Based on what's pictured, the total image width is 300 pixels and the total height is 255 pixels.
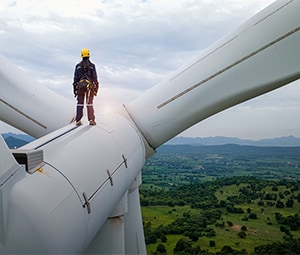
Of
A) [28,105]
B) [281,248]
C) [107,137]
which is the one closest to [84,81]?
[107,137]

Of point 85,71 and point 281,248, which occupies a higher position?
point 85,71

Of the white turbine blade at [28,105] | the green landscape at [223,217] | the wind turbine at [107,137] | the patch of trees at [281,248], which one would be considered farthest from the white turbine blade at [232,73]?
the patch of trees at [281,248]

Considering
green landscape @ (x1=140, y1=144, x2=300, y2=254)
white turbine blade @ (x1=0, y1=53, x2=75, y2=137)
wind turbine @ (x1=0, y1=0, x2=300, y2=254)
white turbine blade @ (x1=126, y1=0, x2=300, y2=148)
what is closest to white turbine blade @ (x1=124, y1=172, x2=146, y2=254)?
wind turbine @ (x1=0, y1=0, x2=300, y2=254)

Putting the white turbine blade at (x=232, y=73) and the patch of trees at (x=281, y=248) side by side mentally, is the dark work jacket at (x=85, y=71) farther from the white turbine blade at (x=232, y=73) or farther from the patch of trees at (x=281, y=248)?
the patch of trees at (x=281, y=248)

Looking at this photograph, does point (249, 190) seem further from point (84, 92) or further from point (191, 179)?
point (84, 92)

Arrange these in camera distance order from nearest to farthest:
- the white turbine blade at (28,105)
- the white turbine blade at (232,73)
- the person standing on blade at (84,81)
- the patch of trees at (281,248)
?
the white turbine blade at (232,73) → the person standing on blade at (84,81) → the white turbine blade at (28,105) → the patch of trees at (281,248)

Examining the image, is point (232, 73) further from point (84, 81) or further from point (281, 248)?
Result: point (281, 248)

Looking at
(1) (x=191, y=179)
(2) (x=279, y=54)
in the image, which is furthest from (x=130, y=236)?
(1) (x=191, y=179)
